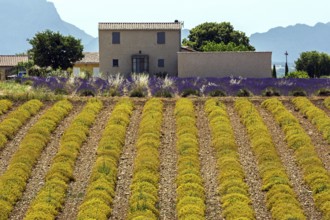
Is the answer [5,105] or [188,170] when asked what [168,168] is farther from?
[5,105]

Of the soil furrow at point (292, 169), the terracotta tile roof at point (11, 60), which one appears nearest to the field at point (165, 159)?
the soil furrow at point (292, 169)

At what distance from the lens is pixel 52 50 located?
63.9 meters

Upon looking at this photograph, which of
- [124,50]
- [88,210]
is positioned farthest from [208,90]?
[124,50]

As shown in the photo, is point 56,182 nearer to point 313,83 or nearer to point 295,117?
point 295,117

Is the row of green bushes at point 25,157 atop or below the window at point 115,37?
below

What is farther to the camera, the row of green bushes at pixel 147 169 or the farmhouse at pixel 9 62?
the farmhouse at pixel 9 62

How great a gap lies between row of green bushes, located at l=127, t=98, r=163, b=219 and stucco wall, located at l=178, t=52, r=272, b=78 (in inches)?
734

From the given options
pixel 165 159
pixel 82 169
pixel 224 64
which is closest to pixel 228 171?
pixel 165 159

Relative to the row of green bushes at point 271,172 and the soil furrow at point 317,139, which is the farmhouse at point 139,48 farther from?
the row of green bushes at point 271,172

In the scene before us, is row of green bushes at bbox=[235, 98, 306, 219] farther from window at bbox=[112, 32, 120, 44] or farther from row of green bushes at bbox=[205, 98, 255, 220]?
window at bbox=[112, 32, 120, 44]

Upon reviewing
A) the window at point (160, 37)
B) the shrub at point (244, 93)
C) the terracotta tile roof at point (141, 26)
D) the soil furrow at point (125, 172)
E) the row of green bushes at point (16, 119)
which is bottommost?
the soil furrow at point (125, 172)

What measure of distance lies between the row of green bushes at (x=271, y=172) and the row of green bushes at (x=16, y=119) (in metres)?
8.18

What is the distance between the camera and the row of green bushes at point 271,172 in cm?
1839

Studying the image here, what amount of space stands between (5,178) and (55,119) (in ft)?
25.8
